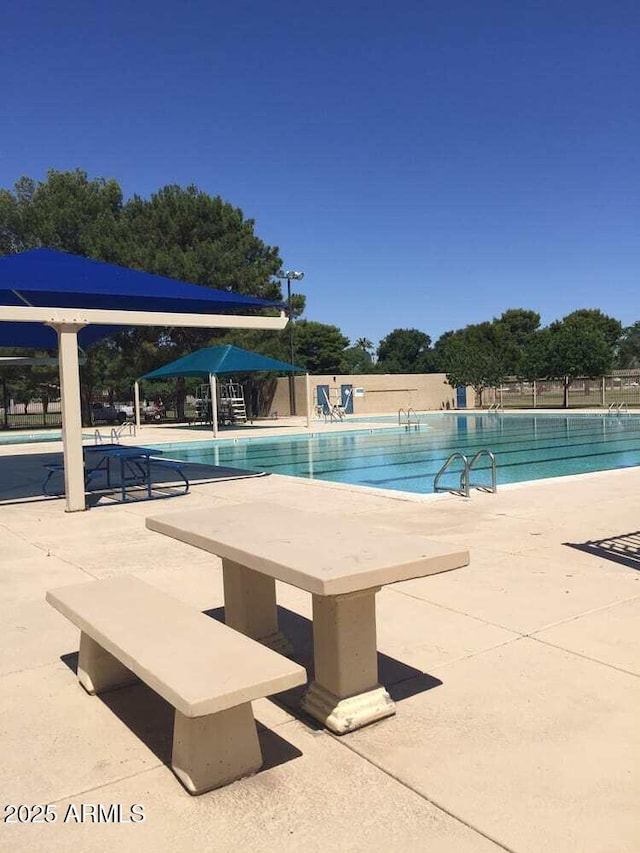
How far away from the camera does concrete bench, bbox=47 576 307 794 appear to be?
2.43 metres

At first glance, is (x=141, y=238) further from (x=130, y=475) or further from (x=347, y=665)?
(x=347, y=665)

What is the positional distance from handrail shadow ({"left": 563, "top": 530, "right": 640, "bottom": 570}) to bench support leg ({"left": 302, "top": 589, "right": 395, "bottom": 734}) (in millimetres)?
3181

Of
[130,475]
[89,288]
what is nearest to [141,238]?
[130,475]

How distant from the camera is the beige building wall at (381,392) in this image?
37.8m

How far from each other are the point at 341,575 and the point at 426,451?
15.8 meters

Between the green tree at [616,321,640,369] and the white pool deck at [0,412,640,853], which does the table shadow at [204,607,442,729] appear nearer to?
the white pool deck at [0,412,640,853]

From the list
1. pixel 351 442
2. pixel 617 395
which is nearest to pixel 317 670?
pixel 351 442

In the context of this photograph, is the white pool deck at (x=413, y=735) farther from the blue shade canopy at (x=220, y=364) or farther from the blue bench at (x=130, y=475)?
the blue shade canopy at (x=220, y=364)

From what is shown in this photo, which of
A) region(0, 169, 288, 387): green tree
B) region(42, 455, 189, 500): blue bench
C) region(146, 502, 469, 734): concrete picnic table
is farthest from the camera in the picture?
region(0, 169, 288, 387): green tree

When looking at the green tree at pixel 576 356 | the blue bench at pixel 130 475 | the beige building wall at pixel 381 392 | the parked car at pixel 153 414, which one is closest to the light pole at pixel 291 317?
the beige building wall at pixel 381 392

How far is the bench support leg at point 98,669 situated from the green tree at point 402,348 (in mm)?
88808

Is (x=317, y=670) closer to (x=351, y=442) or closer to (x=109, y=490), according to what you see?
(x=109, y=490)

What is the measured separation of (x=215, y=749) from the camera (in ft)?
8.63

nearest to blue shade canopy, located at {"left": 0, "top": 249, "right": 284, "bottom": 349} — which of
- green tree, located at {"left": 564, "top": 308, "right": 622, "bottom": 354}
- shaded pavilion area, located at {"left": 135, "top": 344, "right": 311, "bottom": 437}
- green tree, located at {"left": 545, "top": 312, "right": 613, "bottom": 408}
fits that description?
shaded pavilion area, located at {"left": 135, "top": 344, "right": 311, "bottom": 437}
